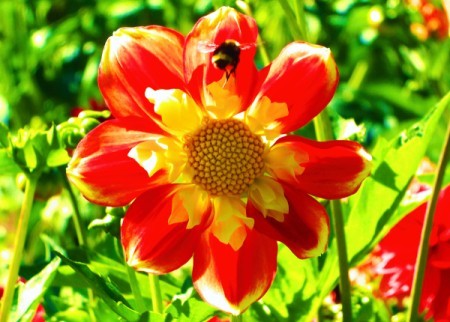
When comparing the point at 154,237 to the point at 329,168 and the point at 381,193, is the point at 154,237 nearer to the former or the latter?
the point at 329,168

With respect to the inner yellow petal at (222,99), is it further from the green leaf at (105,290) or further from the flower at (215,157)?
the green leaf at (105,290)

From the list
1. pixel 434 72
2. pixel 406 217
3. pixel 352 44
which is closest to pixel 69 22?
pixel 352 44

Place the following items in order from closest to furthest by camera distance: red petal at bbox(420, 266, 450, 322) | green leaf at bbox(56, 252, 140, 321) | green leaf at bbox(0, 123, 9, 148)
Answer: green leaf at bbox(56, 252, 140, 321) → green leaf at bbox(0, 123, 9, 148) → red petal at bbox(420, 266, 450, 322)

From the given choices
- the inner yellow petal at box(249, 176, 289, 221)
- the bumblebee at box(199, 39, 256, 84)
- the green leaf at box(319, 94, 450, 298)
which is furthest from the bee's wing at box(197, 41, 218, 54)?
the green leaf at box(319, 94, 450, 298)

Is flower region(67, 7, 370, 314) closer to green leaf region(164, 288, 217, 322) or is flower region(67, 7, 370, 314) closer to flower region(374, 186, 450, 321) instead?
green leaf region(164, 288, 217, 322)

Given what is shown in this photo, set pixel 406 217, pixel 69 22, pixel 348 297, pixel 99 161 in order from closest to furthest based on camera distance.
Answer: pixel 99 161 < pixel 348 297 < pixel 406 217 < pixel 69 22

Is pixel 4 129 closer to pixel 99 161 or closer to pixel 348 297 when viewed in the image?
pixel 99 161
